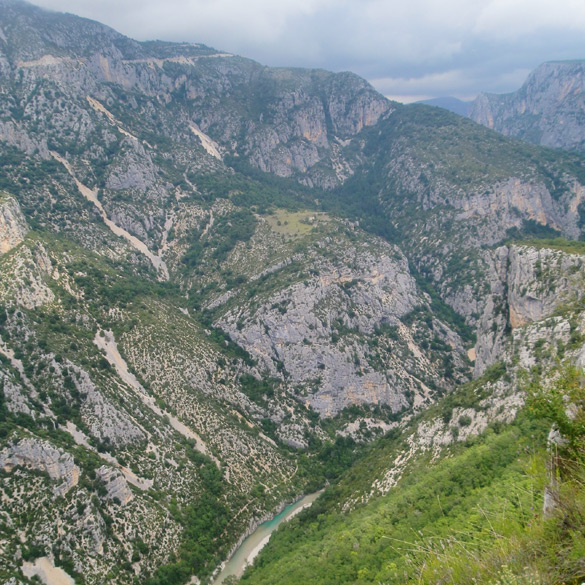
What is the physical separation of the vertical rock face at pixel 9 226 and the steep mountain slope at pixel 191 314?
0.88m

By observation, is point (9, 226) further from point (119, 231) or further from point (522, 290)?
point (522, 290)

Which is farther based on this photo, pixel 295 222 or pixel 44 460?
pixel 295 222

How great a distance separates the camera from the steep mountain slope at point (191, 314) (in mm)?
63531

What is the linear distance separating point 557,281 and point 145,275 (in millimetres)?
102614

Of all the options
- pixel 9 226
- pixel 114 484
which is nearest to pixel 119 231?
pixel 9 226

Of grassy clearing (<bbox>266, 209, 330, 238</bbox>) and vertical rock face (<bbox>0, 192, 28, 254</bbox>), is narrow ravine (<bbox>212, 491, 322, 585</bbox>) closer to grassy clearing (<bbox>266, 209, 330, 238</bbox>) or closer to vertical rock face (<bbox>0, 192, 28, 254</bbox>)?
vertical rock face (<bbox>0, 192, 28, 254</bbox>)

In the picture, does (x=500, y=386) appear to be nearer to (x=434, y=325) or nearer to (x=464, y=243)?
(x=434, y=325)

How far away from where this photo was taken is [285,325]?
112750mm

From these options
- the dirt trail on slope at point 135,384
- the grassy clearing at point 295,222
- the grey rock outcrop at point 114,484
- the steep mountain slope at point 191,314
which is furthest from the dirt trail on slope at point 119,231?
the grey rock outcrop at point 114,484

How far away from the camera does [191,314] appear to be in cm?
11975

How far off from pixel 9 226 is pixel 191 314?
155 feet

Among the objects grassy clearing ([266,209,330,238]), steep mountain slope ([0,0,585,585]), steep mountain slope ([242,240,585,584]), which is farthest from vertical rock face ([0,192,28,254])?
steep mountain slope ([242,240,585,584])

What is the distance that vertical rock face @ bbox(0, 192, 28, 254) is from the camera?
299 feet

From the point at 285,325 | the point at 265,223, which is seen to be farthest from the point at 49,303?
the point at 265,223
